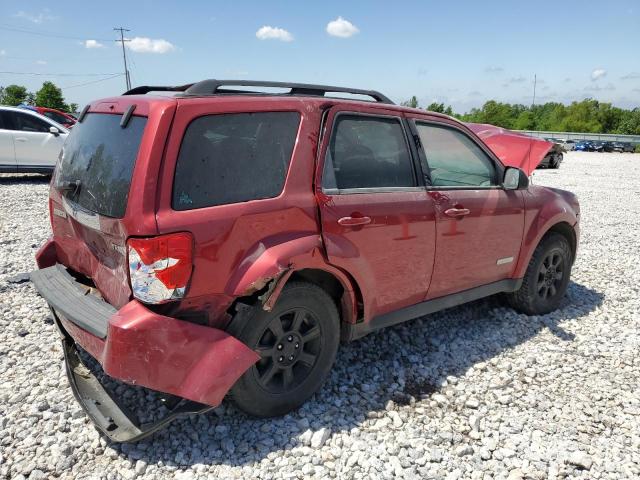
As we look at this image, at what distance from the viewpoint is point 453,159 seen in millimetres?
3873

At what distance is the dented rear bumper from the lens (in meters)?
2.39

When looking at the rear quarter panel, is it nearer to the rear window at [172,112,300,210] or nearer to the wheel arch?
the rear window at [172,112,300,210]

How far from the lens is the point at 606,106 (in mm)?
92688

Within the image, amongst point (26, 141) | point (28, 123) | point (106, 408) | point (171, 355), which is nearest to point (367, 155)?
point (171, 355)

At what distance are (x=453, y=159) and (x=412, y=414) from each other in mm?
1932

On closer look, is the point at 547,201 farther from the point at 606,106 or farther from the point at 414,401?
the point at 606,106

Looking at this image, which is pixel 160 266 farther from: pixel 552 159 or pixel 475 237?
pixel 552 159

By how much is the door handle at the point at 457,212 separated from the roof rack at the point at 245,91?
2.94 feet

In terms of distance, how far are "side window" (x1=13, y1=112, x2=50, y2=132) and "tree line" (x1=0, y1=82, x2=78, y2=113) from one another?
5220 cm

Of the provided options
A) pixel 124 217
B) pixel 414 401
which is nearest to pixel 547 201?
pixel 414 401

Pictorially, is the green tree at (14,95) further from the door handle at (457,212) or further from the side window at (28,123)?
the door handle at (457,212)

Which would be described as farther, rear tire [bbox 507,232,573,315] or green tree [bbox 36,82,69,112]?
green tree [bbox 36,82,69,112]

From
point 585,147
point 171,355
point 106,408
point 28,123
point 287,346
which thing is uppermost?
point 585,147

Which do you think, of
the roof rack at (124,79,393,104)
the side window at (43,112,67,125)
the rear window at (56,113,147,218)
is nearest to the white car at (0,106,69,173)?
the side window at (43,112,67,125)
